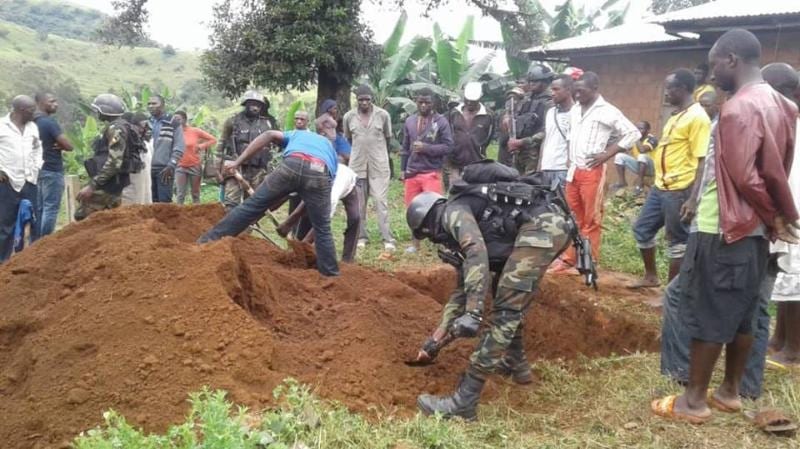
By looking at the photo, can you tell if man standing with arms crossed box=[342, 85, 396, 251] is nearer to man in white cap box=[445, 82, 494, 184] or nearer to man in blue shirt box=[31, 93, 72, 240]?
man in white cap box=[445, 82, 494, 184]

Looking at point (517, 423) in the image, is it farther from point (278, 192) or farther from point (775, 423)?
point (278, 192)

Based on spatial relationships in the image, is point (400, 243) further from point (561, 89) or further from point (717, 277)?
point (717, 277)

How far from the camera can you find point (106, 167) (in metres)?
6.57

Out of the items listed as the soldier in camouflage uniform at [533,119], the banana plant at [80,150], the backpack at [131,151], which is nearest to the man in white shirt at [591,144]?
the soldier in camouflage uniform at [533,119]

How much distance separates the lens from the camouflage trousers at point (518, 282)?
3715 millimetres

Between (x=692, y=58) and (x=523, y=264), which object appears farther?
Result: (x=692, y=58)

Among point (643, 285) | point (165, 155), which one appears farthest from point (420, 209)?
point (165, 155)

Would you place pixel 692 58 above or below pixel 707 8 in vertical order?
below

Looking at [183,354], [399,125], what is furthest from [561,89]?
[399,125]

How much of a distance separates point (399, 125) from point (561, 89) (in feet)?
32.9

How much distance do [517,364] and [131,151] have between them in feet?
14.0

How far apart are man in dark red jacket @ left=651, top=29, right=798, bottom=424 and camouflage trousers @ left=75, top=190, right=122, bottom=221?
533 centimetres

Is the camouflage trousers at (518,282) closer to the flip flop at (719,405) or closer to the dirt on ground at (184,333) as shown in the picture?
the dirt on ground at (184,333)

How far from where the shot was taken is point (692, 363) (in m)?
3.54
